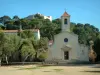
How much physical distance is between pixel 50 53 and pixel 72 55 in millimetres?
5473

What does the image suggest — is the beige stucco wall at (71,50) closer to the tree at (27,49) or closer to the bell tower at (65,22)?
the bell tower at (65,22)

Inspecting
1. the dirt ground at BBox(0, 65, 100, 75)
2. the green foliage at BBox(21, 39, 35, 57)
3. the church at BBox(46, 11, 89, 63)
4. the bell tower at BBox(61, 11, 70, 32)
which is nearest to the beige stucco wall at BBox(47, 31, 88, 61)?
the church at BBox(46, 11, 89, 63)

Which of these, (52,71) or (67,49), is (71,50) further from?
(52,71)

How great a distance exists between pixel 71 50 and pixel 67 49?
3.46ft

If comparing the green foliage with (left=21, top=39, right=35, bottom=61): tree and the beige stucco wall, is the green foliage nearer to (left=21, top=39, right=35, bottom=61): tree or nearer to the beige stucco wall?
(left=21, top=39, right=35, bottom=61): tree

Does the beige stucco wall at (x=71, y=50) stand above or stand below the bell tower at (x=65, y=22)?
below

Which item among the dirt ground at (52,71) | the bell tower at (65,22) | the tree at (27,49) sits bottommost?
the dirt ground at (52,71)

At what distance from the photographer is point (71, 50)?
6794 centimetres

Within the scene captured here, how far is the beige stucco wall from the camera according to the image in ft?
221

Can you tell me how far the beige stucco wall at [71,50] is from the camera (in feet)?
221

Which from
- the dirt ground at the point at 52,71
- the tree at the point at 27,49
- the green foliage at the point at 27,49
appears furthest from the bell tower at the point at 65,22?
the dirt ground at the point at 52,71

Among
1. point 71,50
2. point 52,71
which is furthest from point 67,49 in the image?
point 52,71

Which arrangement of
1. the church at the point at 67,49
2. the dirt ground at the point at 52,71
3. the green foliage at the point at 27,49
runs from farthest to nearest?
the church at the point at 67,49
the green foliage at the point at 27,49
the dirt ground at the point at 52,71

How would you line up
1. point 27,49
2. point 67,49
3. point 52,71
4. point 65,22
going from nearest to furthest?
point 52,71
point 27,49
point 67,49
point 65,22
